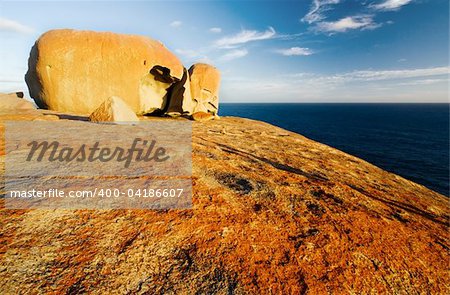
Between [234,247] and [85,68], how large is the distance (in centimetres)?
1639

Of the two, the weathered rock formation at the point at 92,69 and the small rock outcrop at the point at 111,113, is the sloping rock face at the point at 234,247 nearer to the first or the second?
the small rock outcrop at the point at 111,113

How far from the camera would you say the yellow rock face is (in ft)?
49.9

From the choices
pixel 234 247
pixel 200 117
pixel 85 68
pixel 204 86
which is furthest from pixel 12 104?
pixel 234 247

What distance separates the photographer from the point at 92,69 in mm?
15617

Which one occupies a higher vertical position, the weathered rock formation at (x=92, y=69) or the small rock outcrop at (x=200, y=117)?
the weathered rock formation at (x=92, y=69)

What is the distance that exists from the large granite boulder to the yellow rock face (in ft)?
17.6

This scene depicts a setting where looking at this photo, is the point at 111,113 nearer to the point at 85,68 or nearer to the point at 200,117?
the point at 85,68

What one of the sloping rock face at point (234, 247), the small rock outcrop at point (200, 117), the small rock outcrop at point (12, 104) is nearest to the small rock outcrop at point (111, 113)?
the small rock outcrop at point (200, 117)

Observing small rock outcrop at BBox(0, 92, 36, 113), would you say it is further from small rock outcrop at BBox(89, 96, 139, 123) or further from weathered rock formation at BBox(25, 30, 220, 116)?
small rock outcrop at BBox(89, 96, 139, 123)

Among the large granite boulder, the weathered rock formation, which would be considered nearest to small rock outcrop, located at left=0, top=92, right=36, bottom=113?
the weathered rock formation

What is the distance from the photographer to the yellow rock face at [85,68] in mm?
15203

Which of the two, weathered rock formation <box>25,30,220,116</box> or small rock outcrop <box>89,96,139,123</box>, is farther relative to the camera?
weathered rock formation <box>25,30,220,116</box>

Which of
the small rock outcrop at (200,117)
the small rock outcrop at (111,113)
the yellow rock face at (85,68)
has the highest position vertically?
the yellow rock face at (85,68)

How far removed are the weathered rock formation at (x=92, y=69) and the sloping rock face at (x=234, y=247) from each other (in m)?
13.5
